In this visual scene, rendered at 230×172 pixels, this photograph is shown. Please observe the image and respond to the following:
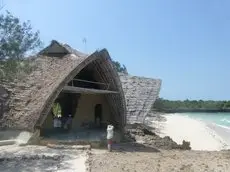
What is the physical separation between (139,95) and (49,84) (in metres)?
7.29

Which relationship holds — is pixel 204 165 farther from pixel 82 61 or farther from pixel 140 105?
pixel 140 105

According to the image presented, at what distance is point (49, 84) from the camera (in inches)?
573

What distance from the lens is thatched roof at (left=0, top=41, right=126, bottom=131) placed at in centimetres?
1355

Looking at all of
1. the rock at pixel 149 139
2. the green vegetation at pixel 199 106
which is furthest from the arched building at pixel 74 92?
the green vegetation at pixel 199 106

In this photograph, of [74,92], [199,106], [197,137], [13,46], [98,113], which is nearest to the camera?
[13,46]

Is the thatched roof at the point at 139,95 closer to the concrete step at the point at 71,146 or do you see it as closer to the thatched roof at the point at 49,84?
the thatched roof at the point at 49,84

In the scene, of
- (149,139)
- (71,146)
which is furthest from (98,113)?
(71,146)

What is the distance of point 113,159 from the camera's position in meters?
10.9

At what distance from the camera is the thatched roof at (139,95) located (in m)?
19.0

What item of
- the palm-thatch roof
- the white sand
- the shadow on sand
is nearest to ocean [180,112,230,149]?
the white sand

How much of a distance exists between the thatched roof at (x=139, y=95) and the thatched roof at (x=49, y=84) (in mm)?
1655

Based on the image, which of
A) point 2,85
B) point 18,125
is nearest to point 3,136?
point 18,125

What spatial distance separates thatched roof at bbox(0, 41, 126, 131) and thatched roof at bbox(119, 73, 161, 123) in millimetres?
1655

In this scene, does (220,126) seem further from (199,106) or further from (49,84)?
(199,106)
